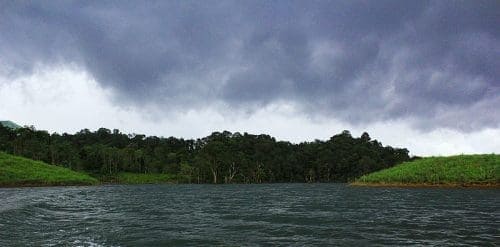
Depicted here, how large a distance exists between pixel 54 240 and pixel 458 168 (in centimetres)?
7871

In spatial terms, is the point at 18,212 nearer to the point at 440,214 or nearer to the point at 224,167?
the point at 440,214

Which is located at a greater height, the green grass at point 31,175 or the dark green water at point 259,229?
the green grass at point 31,175

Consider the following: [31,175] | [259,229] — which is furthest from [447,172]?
[31,175]

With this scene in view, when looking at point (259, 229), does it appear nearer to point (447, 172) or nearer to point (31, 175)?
point (447, 172)

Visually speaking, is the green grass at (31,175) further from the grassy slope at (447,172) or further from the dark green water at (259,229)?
the dark green water at (259,229)

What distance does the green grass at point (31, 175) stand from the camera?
104 metres

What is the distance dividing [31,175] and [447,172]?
101765 millimetres

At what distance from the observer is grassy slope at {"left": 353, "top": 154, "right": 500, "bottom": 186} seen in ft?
243

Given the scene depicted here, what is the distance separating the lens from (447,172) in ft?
261

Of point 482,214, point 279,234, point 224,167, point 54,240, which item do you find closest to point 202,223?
point 279,234

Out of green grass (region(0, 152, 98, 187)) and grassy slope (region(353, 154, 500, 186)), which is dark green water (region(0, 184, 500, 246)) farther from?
green grass (region(0, 152, 98, 187))

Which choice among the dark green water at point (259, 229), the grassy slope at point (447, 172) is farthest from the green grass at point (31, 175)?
the dark green water at point (259, 229)

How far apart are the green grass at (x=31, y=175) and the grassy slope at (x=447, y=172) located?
3289 inches

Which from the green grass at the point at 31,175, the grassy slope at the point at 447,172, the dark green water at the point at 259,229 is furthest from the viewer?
the green grass at the point at 31,175
